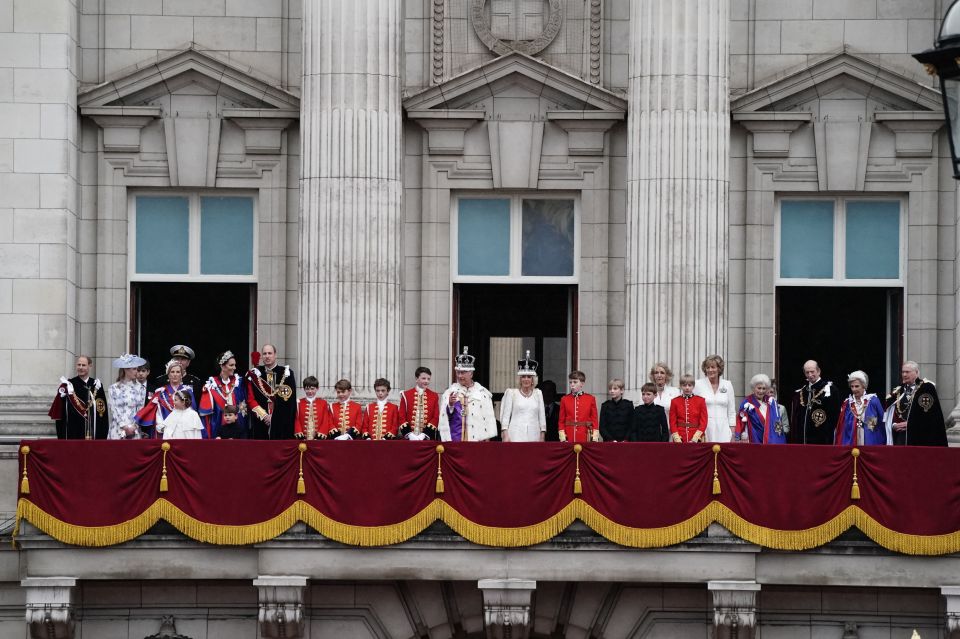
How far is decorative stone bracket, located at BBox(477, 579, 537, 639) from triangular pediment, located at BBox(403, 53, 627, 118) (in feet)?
32.6

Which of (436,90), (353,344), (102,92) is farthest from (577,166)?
(102,92)

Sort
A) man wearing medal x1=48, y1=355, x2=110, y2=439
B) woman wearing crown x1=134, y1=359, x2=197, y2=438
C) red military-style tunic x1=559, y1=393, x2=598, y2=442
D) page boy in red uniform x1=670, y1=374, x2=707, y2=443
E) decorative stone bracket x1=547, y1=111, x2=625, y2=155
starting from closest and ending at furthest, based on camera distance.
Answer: page boy in red uniform x1=670, y1=374, x2=707, y2=443
woman wearing crown x1=134, y1=359, x2=197, y2=438
red military-style tunic x1=559, y1=393, x2=598, y2=442
man wearing medal x1=48, y1=355, x2=110, y2=439
decorative stone bracket x1=547, y1=111, x2=625, y2=155

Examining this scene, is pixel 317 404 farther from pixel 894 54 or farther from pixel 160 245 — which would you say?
pixel 894 54

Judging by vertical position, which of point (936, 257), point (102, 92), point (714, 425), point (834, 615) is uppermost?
point (102, 92)

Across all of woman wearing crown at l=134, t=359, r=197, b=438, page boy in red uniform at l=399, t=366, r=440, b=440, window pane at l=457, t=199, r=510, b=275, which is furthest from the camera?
window pane at l=457, t=199, r=510, b=275

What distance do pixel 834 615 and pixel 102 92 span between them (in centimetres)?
1579

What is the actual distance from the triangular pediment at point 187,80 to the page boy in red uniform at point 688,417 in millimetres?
9654

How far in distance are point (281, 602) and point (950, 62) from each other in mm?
17257

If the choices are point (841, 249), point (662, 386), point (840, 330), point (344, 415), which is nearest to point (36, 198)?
point (344, 415)

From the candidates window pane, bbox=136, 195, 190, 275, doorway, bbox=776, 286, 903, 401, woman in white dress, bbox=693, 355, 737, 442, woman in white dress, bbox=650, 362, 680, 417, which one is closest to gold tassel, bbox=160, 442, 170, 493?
window pane, bbox=136, 195, 190, 275

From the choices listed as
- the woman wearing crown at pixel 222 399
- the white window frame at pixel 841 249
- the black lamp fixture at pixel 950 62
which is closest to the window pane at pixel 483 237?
the white window frame at pixel 841 249

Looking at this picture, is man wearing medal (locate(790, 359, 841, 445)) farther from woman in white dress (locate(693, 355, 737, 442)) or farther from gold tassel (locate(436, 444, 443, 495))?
gold tassel (locate(436, 444, 443, 495))

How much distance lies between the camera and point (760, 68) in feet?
134

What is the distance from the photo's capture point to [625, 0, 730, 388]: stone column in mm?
38750
